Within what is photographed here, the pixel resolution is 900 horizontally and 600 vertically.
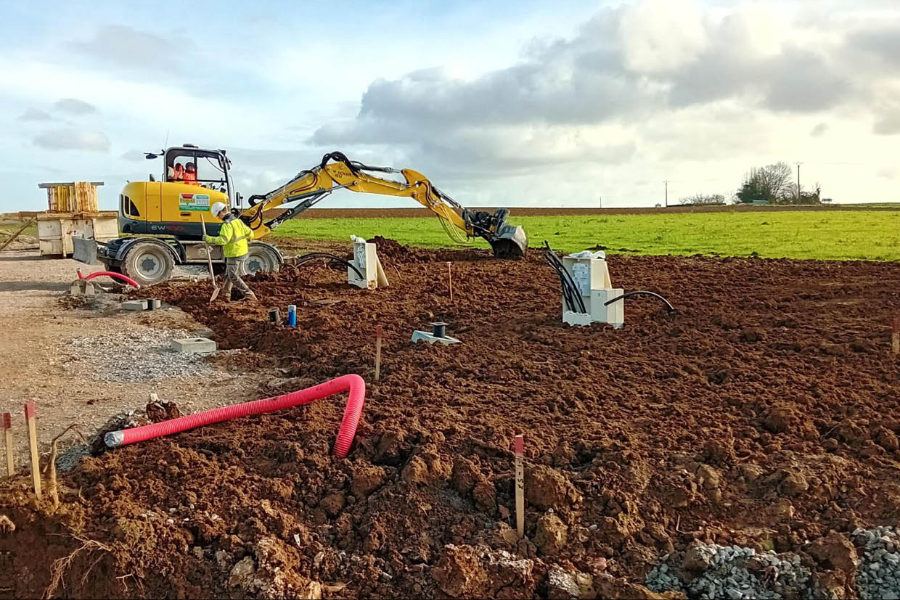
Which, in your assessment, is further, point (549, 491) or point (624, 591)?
→ point (549, 491)

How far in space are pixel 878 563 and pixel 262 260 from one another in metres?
15.1

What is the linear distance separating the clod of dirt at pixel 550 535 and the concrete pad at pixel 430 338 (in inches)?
185

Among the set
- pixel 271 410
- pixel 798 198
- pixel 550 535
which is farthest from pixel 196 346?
pixel 798 198

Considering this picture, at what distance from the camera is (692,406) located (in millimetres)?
6547

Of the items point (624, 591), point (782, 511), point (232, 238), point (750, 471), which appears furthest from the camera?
point (232, 238)

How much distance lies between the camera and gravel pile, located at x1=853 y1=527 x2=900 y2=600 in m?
4.07

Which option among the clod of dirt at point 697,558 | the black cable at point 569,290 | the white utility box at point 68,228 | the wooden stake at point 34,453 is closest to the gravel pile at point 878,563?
the clod of dirt at point 697,558

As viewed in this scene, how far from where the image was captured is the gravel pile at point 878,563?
4.07 metres

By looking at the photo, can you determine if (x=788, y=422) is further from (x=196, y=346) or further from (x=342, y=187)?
(x=342, y=187)

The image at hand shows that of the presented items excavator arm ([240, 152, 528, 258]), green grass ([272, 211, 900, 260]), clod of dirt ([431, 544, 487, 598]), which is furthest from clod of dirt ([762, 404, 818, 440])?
green grass ([272, 211, 900, 260])

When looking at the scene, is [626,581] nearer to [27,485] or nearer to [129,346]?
[27,485]

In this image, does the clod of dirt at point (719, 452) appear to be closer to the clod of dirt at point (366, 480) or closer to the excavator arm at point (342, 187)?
the clod of dirt at point (366, 480)

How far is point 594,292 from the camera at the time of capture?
9.93 m

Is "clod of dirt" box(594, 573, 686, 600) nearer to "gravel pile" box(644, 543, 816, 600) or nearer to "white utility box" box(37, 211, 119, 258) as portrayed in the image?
"gravel pile" box(644, 543, 816, 600)
